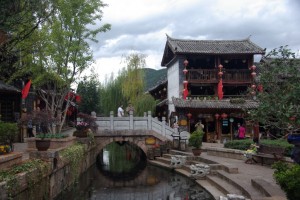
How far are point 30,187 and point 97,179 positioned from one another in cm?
827

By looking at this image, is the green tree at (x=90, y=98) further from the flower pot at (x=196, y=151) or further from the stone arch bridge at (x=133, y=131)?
the flower pot at (x=196, y=151)

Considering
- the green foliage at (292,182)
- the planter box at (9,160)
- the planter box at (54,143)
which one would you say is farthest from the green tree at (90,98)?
the green foliage at (292,182)

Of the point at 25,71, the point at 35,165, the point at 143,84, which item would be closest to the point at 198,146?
the point at 25,71

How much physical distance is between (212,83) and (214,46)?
343 centimetres

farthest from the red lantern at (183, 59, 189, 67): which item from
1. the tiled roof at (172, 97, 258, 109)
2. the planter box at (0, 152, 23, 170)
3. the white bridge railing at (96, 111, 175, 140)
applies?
the planter box at (0, 152, 23, 170)

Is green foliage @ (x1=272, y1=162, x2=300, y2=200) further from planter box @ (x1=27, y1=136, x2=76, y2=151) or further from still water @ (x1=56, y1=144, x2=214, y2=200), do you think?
planter box @ (x1=27, y1=136, x2=76, y2=151)

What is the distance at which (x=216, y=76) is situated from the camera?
27969 mm

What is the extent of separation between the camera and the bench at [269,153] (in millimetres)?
13835

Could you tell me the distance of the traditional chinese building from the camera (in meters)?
26.8

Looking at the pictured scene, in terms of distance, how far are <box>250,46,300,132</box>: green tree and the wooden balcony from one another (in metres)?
17.7

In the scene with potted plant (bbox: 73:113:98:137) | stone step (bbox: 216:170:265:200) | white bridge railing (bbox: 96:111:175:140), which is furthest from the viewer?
white bridge railing (bbox: 96:111:175:140)

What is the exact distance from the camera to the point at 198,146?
60.1ft

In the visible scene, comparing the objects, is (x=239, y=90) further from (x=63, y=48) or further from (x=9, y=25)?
(x=9, y=25)

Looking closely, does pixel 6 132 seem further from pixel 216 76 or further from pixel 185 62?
pixel 216 76
